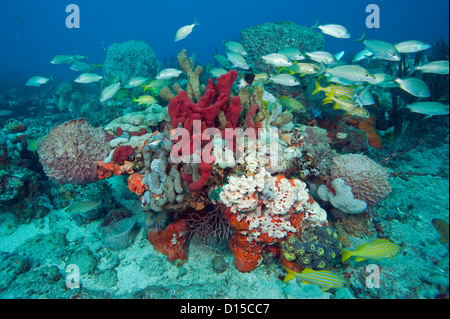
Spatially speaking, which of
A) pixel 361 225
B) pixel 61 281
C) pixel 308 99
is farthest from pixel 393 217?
pixel 61 281

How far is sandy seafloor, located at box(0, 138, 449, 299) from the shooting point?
2.76 m

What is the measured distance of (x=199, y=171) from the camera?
2.74 m

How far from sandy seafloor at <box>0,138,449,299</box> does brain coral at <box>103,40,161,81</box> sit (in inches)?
373

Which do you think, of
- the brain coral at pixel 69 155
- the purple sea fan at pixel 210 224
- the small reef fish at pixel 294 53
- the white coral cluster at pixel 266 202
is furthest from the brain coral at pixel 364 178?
the brain coral at pixel 69 155

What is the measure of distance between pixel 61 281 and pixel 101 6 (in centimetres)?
13679

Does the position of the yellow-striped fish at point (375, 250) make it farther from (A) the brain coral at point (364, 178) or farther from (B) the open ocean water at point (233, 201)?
(A) the brain coral at point (364, 178)

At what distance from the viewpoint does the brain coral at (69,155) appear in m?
3.54

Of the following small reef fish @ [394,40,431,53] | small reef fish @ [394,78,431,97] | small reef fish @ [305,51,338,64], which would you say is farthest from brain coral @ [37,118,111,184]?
small reef fish @ [394,40,431,53]

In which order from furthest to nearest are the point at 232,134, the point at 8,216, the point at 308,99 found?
the point at 308,99 < the point at 8,216 < the point at 232,134

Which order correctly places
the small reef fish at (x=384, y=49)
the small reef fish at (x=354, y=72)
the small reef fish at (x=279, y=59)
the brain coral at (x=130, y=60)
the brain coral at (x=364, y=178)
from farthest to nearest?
the brain coral at (x=130, y=60) → the small reef fish at (x=279, y=59) → the small reef fish at (x=384, y=49) → the small reef fish at (x=354, y=72) → the brain coral at (x=364, y=178)

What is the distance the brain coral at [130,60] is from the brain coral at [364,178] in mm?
10852

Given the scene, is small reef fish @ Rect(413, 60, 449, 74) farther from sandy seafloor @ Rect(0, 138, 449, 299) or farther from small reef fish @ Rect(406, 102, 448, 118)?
sandy seafloor @ Rect(0, 138, 449, 299)

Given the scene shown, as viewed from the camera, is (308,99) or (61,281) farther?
(308,99)
